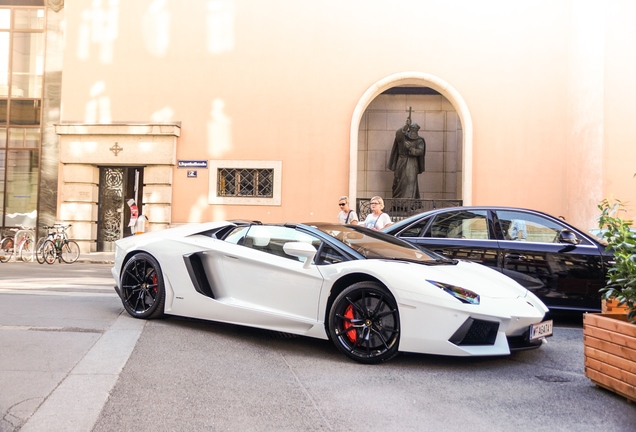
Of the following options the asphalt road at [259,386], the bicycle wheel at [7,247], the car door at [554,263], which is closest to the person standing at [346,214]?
the car door at [554,263]

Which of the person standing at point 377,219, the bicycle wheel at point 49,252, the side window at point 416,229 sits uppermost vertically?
the person standing at point 377,219

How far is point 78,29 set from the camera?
16.5m

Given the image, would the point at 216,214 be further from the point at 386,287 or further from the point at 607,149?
the point at 386,287

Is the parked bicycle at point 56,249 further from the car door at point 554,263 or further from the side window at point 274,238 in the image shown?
the car door at point 554,263

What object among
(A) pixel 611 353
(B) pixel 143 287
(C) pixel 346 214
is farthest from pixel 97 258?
(A) pixel 611 353

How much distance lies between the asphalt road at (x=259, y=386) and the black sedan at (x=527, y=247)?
657 millimetres

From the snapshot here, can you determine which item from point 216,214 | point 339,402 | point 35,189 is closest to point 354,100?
point 216,214

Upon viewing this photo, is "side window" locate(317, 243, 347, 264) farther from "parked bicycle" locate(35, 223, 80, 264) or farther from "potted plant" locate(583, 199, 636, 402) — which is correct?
"parked bicycle" locate(35, 223, 80, 264)

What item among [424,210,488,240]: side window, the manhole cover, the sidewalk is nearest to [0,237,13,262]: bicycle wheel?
the sidewalk

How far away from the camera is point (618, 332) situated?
3604 mm

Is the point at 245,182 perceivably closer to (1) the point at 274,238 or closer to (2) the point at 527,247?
(2) the point at 527,247

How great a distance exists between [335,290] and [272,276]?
2.11ft

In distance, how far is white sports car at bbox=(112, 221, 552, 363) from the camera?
4156 millimetres

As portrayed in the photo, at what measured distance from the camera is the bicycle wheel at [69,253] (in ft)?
46.8
